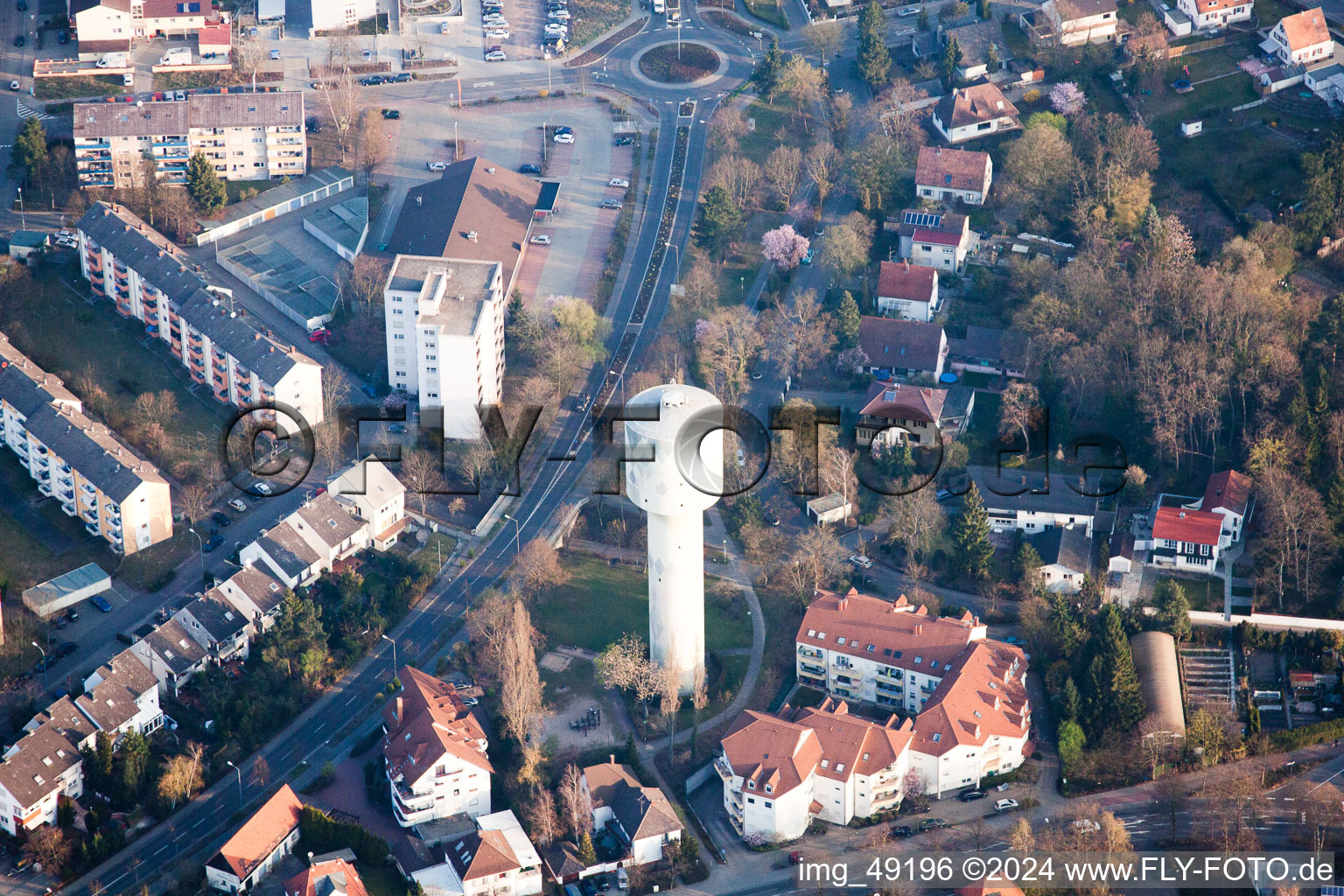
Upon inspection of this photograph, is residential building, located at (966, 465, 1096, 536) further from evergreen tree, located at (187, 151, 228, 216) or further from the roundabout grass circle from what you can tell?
evergreen tree, located at (187, 151, 228, 216)

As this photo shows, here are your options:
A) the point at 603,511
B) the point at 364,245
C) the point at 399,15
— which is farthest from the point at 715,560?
the point at 399,15

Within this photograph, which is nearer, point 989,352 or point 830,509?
point 830,509

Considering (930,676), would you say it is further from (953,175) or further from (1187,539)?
(953,175)

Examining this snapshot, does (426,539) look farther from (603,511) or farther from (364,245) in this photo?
(364,245)

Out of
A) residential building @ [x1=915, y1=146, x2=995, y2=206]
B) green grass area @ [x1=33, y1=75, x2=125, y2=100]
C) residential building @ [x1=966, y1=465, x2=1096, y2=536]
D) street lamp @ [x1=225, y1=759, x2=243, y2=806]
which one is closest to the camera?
street lamp @ [x1=225, y1=759, x2=243, y2=806]

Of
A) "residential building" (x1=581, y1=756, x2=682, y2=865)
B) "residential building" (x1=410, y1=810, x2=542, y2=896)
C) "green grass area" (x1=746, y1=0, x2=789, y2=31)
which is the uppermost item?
"green grass area" (x1=746, y1=0, x2=789, y2=31)

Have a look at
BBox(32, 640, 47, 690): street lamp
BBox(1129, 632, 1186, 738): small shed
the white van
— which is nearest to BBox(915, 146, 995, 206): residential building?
BBox(1129, 632, 1186, 738): small shed

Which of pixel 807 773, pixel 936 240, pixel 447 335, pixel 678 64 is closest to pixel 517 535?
pixel 447 335
